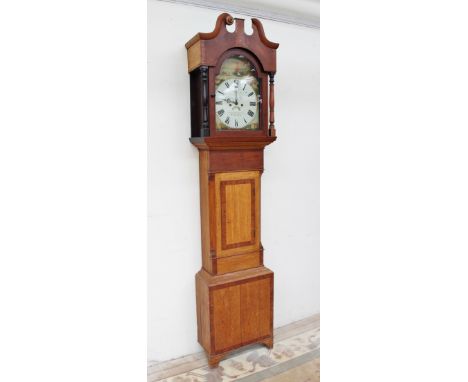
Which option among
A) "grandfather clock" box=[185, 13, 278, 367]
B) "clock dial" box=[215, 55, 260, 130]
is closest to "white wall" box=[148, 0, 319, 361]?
"grandfather clock" box=[185, 13, 278, 367]

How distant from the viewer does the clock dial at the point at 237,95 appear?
2.01 m

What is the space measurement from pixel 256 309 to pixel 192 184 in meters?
0.78

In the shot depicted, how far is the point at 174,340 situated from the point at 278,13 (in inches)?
77.4

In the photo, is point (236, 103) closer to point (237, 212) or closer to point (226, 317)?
point (237, 212)

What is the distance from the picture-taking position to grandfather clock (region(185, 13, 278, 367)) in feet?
6.41

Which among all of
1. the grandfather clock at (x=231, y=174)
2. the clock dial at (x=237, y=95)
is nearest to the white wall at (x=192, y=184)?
the grandfather clock at (x=231, y=174)

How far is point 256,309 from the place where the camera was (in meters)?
2.21

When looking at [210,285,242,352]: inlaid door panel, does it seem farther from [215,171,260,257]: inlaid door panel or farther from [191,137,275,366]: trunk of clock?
[215,171,260,257]: inlaid door panel

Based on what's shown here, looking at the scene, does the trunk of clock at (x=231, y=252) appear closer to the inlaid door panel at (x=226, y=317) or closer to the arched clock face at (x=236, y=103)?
the inlaid door panel at (x=226, y=317)

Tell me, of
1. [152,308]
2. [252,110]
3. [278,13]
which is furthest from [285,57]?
[152,308]

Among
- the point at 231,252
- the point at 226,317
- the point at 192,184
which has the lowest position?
the point at 226,317

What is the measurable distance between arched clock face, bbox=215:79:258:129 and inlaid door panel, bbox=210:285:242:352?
0.87 meters

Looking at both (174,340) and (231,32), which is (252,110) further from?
(174,340)

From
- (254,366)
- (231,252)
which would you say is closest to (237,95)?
(231,252)
